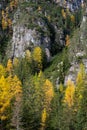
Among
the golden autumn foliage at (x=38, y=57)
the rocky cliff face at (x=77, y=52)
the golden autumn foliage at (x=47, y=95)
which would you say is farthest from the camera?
the golden autumn foliage at (x=38, y=57)

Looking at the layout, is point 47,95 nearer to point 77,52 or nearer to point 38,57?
point 77,52

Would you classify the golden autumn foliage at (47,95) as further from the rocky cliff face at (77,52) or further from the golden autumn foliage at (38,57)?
the golden autumn foliage at (38,57)

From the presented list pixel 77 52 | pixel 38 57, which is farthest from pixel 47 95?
pixel 38 57

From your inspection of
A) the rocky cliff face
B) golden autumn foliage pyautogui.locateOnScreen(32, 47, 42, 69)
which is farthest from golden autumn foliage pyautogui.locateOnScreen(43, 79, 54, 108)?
golden autumn foliage pyautogui.locateOnScreen(32, 47, 42, 69)

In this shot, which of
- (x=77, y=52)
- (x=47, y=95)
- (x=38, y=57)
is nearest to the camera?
(x=47, y=95)

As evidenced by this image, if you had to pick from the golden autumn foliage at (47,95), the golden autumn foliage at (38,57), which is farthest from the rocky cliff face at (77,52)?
the golden autumn foliage at (47,95)

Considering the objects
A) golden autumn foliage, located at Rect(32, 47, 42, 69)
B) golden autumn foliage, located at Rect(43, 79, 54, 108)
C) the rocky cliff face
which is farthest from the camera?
golden autumn foliage, located at Rect(32, 47, 42, 69)

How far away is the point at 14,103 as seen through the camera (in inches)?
2955

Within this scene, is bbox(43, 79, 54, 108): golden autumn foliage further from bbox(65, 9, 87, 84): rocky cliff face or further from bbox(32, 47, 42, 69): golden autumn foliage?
bbox(32, 47, 42, 69): golden autumn foliage

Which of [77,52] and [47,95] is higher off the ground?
[77,52]

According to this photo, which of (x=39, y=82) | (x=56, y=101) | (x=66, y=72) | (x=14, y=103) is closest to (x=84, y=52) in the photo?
(x=66, y=72)

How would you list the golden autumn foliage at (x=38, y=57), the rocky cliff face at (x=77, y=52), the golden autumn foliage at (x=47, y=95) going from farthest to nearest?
the golden autumn foliage at (x=38, y=57) < the rocky cliff face at (x=77, y=52) < the golden autumn foliage at (x=47, y=95)

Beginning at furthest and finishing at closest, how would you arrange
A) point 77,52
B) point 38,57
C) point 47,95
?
point 38,57 < point 77,52 < point 47,95

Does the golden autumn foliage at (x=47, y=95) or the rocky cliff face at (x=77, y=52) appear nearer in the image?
the golden autumn foliage at (x=47, y=95)
